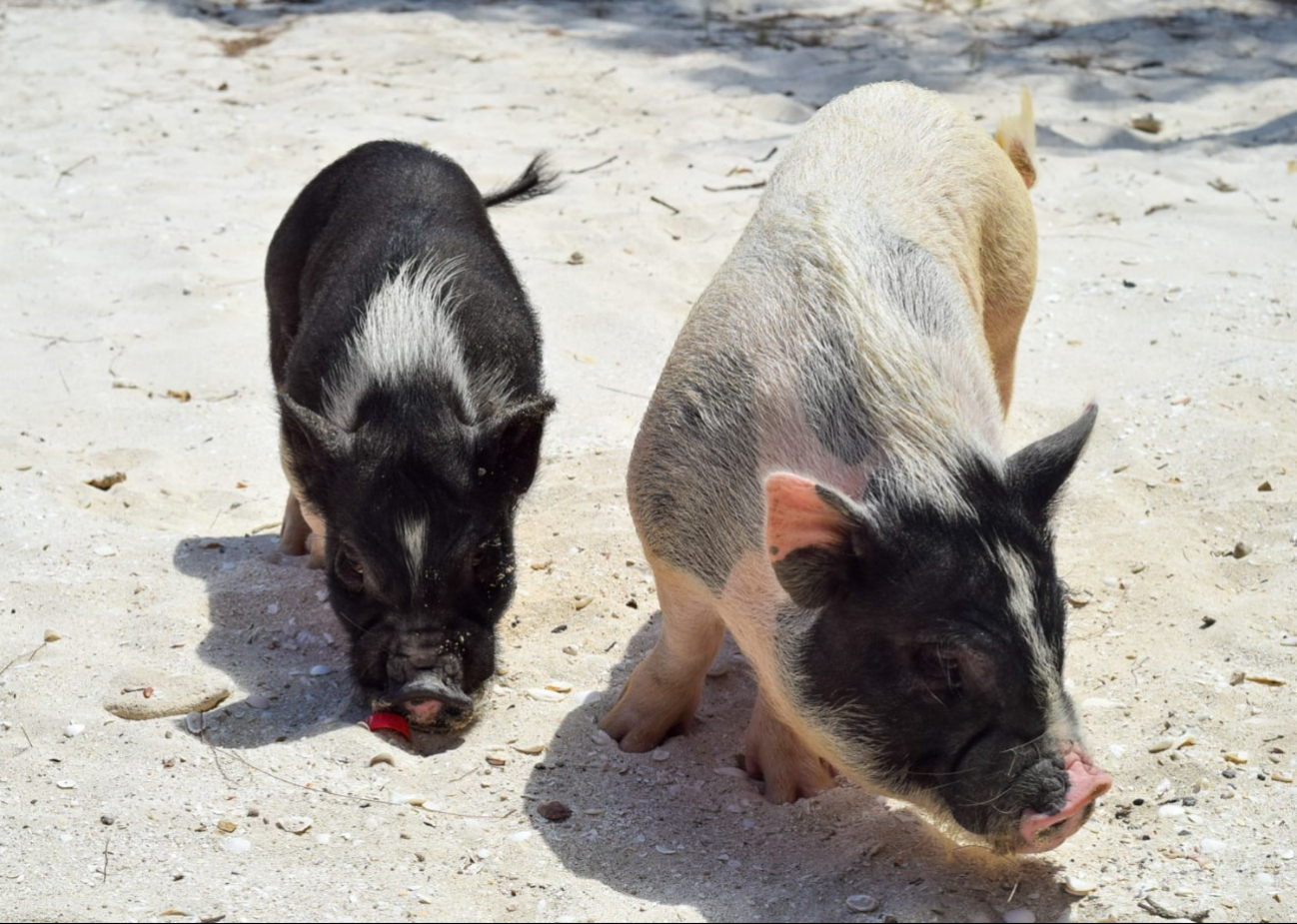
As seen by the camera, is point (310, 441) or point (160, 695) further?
point (310, 441)

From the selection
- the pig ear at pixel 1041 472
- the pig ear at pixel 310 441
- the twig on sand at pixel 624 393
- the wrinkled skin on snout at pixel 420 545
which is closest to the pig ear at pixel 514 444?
the wrinkled skin on snout at pixel 420 545

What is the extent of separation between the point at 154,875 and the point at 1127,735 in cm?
231

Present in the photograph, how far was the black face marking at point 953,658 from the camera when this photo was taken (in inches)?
106

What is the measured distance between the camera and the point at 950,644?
8.95ft

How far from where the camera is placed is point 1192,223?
714 cm

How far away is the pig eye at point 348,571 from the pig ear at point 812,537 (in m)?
1.42

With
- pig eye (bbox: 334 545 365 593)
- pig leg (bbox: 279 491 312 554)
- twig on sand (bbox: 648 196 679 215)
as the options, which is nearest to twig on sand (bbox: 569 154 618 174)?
twig on sand (bbox: 648 196 679 215)

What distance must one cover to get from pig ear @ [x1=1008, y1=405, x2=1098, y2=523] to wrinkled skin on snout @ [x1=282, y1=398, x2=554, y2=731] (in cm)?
148

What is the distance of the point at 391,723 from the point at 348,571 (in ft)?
1.50

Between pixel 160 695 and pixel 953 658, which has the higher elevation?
pixel 953 658

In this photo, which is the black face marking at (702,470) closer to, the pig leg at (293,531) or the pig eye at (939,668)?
the pig eye at (939,668)

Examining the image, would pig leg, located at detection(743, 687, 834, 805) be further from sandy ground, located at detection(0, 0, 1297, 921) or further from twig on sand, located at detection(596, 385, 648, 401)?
twig on sand, located at detection(596, 385, 648, 401)

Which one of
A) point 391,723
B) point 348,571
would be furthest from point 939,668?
point 348,571

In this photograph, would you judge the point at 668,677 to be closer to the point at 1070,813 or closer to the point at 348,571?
the point at 348,571
